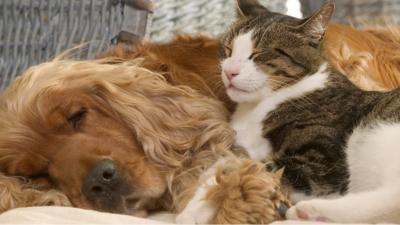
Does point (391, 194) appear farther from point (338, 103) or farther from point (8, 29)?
point (8, 29)

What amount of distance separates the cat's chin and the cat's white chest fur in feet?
0.06

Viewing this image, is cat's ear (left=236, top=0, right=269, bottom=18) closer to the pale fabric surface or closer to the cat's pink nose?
the cat's pink nose

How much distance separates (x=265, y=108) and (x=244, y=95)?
2.5 inches

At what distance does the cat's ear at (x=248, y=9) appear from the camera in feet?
6.10

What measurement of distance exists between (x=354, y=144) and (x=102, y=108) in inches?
26.2

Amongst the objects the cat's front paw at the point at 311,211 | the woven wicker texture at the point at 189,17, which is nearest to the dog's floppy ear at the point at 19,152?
the cat's front paw at the point at 311,211

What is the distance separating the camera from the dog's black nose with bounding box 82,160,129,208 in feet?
4.81

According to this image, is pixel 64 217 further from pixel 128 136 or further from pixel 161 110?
pixel 161 110

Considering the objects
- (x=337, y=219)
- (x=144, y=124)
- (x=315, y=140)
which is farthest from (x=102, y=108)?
(x=337, y=219)

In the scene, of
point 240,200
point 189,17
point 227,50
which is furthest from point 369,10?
point 240,200

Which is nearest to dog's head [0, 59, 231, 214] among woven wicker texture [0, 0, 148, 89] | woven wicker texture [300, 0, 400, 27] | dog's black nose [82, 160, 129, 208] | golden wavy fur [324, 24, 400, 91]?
dog's black nose [82, 160, 129, 208]

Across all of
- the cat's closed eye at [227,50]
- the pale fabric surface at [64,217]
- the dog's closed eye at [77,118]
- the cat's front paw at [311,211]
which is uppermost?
the cat's closed eye at [227,50]

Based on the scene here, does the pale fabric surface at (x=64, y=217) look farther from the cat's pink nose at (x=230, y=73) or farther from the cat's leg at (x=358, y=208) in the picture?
the cat's pink nose at (x=230, y=73)

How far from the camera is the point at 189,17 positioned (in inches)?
104
